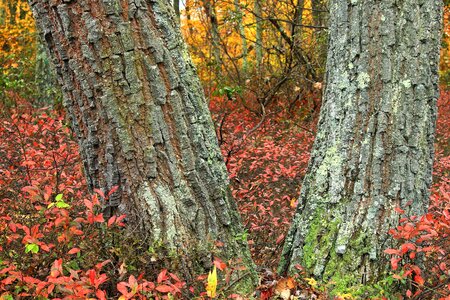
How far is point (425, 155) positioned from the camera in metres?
2.40

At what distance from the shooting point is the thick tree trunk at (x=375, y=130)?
2.31 meters

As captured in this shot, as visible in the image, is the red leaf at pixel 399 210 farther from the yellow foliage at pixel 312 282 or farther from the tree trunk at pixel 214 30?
the tree trunk at pixel 214 30

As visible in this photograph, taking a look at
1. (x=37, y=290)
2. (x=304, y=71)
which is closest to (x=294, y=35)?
(x=304, y=71)

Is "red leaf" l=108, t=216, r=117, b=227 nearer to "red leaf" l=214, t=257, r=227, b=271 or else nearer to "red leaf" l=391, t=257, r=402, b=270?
"red leaf" l=214, t=257, r=227, b=271

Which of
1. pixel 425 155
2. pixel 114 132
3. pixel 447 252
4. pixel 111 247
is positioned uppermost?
pixel 114 132

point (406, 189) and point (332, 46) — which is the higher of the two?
point (332, 46)

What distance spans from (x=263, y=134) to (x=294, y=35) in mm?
2212

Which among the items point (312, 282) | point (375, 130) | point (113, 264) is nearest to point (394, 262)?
point (312, 282)

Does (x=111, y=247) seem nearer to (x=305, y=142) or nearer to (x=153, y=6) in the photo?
(x=153, y=6)

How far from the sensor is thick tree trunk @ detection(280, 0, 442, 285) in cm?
231

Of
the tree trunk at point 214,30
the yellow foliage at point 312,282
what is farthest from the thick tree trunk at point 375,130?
the tree trunk at point 214,30

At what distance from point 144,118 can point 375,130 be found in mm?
1149

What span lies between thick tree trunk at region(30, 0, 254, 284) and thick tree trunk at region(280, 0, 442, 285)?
2.01ft

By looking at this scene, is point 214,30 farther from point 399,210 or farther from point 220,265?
point 220,265
